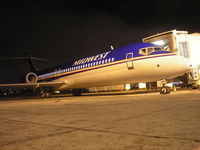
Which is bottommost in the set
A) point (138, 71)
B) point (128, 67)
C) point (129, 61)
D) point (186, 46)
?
point (138, 71)

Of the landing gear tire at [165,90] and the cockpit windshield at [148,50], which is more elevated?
the cockpit windshield at [148,50]

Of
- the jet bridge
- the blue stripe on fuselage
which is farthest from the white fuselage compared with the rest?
the jet bridge

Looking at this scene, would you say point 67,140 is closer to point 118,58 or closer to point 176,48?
point 118,58

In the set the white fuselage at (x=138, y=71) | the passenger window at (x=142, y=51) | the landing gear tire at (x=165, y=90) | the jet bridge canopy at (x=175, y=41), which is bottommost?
the landing gear tire at (x=165, y=90)

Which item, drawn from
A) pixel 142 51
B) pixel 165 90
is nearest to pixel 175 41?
pixel 142 51

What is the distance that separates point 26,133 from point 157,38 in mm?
18180

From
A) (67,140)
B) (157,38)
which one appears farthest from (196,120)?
(157,38)

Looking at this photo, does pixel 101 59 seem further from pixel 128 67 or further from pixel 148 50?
pixel 148 50

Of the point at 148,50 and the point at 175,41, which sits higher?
the point at 175,41

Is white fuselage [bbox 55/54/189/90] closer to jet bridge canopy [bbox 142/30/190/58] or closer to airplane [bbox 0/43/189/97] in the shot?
airplane [bbox 0/43/189/97]

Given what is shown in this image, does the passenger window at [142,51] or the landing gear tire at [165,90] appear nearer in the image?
the landing gear tire at [165,90]

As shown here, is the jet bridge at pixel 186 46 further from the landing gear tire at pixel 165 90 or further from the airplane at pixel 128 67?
the landing gear tire at pixel 165 90

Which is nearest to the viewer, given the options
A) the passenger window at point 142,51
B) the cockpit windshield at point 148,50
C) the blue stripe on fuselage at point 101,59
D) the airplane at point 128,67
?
the airplane at point 128,67

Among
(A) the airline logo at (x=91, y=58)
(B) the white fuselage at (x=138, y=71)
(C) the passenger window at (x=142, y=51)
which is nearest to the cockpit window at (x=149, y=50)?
(C) the passenger window at (x=142, y=51)
